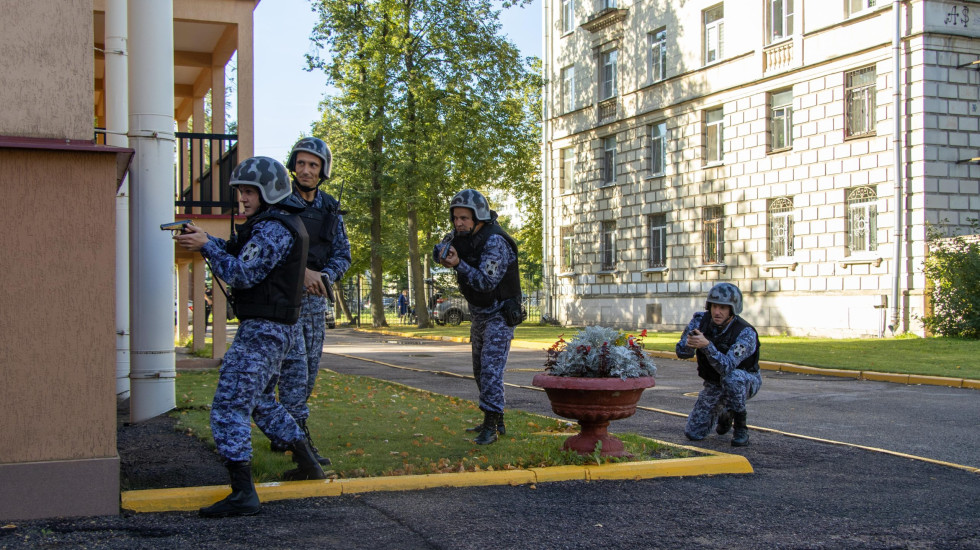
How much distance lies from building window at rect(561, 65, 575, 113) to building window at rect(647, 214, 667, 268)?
6.67 metres

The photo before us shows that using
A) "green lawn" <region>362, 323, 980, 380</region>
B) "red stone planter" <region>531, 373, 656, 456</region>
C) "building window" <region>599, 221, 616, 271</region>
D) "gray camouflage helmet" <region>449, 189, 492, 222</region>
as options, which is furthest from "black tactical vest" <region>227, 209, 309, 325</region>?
"building window" <region>599, 221, 616, 271</region>

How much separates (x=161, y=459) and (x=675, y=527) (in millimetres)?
3416

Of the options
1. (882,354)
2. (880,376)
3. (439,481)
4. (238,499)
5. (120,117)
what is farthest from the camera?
(882,354)

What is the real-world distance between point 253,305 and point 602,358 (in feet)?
7.81

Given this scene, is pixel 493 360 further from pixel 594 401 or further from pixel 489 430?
pixel 594 401

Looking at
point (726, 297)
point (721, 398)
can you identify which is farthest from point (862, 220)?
point (726, 297)

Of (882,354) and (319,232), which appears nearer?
(319,232)

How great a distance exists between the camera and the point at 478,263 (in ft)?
24.3

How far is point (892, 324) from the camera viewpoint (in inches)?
861

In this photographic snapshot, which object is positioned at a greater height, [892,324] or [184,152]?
[184,152]

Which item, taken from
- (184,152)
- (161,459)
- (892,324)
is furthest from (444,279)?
(161,459)

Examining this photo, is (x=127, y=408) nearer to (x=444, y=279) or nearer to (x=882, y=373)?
(x=882, y=373)

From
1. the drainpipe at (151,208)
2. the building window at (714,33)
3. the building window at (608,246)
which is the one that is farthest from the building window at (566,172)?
the drainpipe at (151,208)

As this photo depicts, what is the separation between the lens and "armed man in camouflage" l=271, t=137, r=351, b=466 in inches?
242
